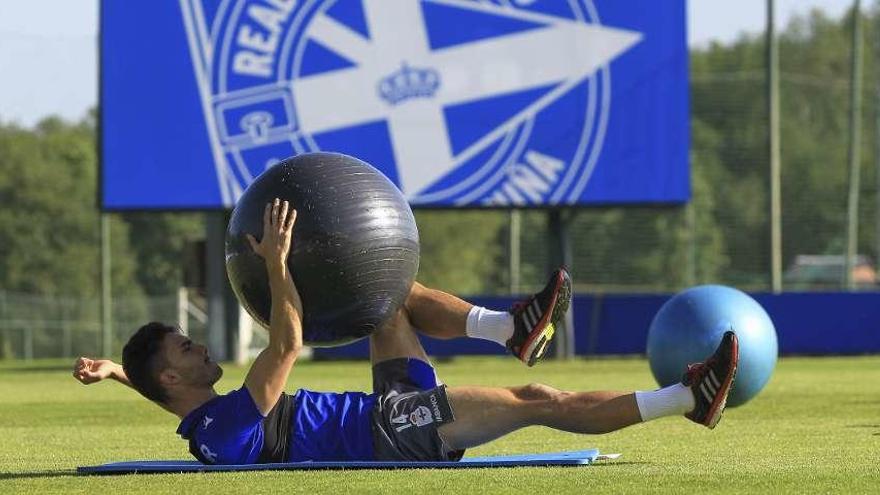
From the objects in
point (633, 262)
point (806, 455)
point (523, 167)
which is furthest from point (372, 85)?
point (633, 262)

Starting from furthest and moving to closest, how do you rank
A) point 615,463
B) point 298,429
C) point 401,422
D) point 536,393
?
point 615,463 → point 298,429 → point 401,422 → point 536,393

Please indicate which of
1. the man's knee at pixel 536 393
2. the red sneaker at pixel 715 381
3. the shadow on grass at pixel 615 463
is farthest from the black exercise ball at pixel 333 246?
the red sneaker at pixel 715 381

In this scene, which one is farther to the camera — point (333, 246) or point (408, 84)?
point (408, 84)

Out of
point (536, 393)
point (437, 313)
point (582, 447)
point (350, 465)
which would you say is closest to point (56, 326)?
point (582, 447)

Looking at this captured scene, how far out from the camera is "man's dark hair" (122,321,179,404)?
26.0 ft

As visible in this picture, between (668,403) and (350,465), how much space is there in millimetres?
1382

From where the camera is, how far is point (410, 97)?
79.6ft

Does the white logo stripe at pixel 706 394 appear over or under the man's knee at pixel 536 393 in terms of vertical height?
over

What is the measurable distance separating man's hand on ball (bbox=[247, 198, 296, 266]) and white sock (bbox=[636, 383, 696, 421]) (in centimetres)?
162

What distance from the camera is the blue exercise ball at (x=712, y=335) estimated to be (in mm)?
12008

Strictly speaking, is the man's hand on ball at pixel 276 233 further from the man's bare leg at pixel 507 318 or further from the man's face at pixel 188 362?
the man's bare leg at pixel 507 318

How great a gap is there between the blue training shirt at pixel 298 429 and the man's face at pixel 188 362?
0.37ft

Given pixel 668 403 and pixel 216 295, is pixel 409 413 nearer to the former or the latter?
pixel 668 403

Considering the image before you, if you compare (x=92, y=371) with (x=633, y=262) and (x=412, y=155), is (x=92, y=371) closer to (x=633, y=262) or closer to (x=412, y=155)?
(x=412, y=155)
